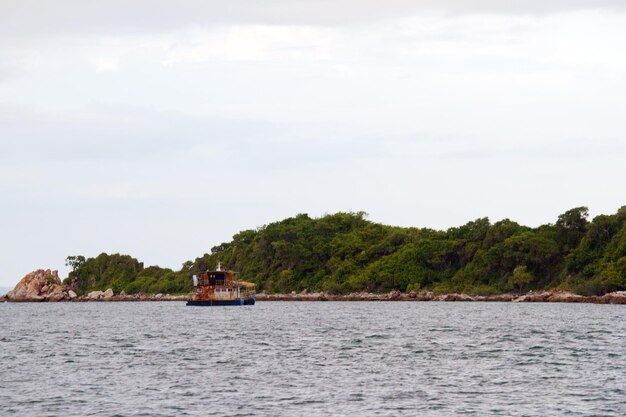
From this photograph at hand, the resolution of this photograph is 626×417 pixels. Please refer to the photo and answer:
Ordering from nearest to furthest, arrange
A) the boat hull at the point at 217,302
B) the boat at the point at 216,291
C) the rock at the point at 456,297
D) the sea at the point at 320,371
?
the sea at the point at 320,371, the boat at the point at 216,291, the boat hull at the point at 217,302, the rock at the point at 456,297

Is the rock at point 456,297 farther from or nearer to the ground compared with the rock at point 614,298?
farther from the ground

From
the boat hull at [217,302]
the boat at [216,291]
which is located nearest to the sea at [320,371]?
the boat at [216,291]

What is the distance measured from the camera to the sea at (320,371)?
4356cm

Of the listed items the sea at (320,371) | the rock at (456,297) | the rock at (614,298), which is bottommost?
the sea at (320,371)

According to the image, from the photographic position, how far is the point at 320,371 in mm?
57375

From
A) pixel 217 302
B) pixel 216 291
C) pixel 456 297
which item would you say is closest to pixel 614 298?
pixel 456 297

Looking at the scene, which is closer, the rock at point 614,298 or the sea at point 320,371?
the sea at point 320,371

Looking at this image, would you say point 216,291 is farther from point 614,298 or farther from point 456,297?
point 614,298

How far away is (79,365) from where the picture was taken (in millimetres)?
62219

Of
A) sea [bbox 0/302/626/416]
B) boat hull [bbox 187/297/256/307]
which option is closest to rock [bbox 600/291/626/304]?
sea [bbox 0/302/626/416]

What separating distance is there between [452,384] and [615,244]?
136833 mm

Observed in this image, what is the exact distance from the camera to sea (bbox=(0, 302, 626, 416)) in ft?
143

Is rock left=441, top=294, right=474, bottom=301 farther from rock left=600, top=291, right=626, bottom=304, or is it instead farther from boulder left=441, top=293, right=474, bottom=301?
rock left=600, top=291, right=626, bottom=304

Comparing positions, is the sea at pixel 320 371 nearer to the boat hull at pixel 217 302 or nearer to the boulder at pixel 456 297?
the boat hull at pixel 217 302
